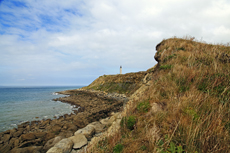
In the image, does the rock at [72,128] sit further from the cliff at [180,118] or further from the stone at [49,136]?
the cliff at [180,118]

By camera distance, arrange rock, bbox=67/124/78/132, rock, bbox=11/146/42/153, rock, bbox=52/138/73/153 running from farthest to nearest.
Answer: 1. rock, bbox=67/124/78/132
2. rock, bbox=11/146/42/153
3. rock, bbox=52/138/73/153

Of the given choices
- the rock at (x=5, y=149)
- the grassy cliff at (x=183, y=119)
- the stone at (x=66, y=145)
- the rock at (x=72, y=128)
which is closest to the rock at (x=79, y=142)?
the stone at (x=66, y=145)

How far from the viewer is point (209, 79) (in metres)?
4.69

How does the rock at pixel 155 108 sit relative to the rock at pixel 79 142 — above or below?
above

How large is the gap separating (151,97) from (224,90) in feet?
8.16

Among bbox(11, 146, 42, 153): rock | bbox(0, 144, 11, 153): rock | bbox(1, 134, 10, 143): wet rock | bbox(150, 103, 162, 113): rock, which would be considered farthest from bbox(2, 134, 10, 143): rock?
bbox(150, 103, 162, 113): rock

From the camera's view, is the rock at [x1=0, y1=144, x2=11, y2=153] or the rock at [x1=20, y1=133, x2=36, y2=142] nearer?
the rock at [x1=0, y1=144, x2=11, y2=153]

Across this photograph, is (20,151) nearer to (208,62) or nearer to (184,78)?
(184,78)

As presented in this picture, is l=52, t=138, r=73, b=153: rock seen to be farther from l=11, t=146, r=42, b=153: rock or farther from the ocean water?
the ocean water

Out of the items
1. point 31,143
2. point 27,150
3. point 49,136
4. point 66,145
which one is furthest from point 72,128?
point 66,145

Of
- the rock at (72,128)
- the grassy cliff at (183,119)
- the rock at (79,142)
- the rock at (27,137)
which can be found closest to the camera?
the grassy cliff at (183,119)

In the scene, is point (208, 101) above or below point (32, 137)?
above

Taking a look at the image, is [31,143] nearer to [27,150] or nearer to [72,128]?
[27,150]

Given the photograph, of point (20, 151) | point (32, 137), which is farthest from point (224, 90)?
point (32, 137)
